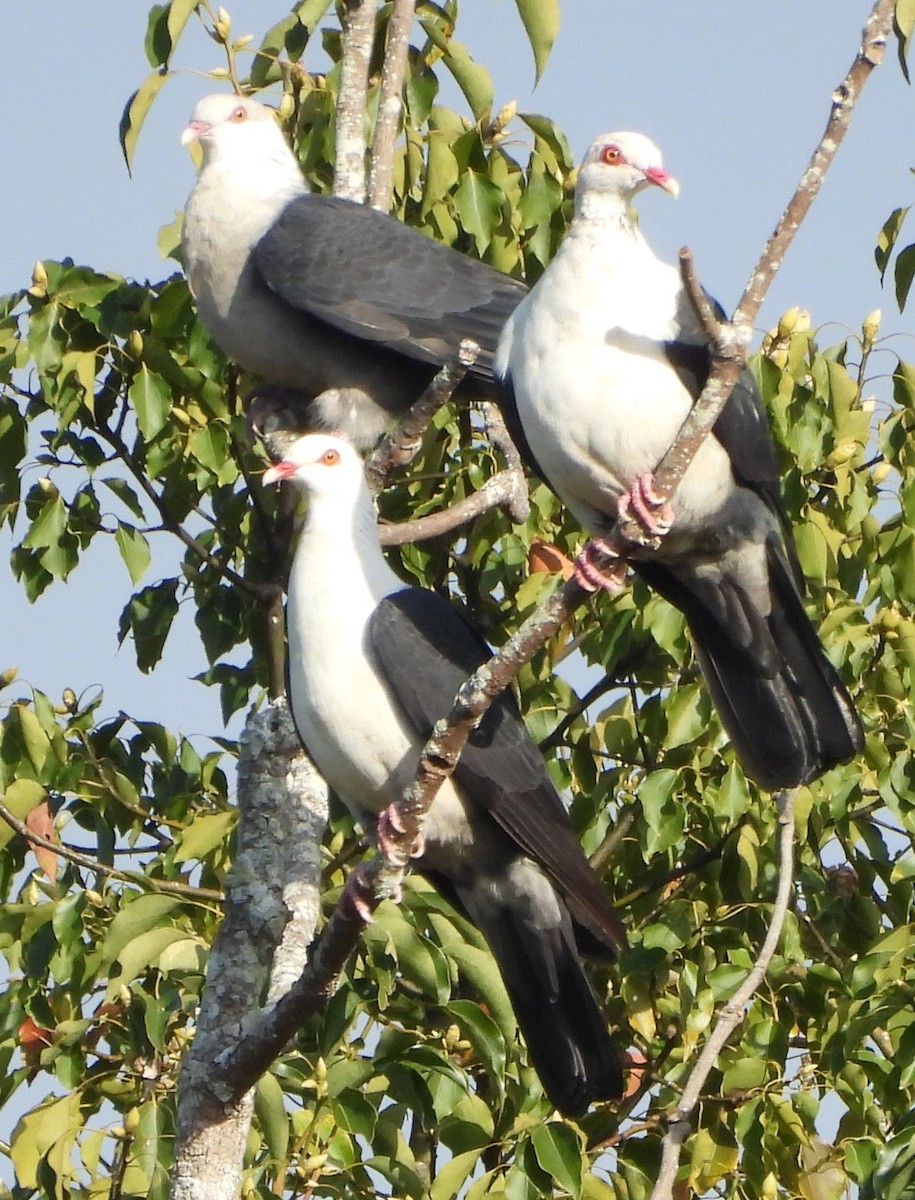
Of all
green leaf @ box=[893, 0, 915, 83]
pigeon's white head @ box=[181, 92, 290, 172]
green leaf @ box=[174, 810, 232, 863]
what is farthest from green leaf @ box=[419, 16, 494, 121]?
green leaf @ box=[174, 810, 232, 863]

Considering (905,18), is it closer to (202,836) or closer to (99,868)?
(202,836)

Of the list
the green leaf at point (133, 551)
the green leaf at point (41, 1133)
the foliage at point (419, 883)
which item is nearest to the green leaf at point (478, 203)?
the foliage at point (419, 883)

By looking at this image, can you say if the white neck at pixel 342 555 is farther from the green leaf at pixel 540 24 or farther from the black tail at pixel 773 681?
the green leaf at pixel 540 24

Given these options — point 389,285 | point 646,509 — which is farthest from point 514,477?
point 646,509

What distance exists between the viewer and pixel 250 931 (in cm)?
384

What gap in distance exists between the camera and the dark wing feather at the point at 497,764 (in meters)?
3.77

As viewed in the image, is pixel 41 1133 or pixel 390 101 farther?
pixel 390 101

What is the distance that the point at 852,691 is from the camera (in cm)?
445

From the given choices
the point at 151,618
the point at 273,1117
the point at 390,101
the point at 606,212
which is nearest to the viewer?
the point at 273,1117

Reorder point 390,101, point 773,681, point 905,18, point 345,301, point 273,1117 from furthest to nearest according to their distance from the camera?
point 345,301, point 390,101, point 773,681, point 273,1117, point 905,18

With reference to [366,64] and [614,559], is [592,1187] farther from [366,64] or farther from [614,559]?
[366,64]

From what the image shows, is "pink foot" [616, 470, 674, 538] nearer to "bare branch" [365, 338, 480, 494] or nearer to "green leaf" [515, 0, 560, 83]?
"bare branch" [365, 338, 480, 494]

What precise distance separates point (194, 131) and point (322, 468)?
6.16ft

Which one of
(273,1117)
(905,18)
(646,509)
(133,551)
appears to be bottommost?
(273,1117)
